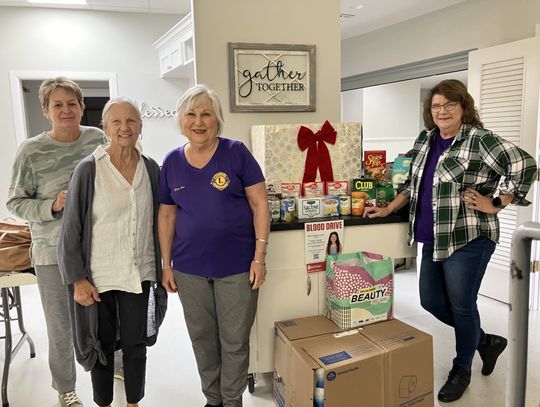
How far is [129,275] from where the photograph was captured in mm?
1711

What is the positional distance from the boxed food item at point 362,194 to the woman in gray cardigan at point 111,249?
0.96 metres

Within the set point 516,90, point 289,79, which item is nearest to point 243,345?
point 289,79

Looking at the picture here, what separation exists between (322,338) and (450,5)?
358 centimetres

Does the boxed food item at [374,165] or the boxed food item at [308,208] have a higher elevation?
the boxed food item at [374,165]

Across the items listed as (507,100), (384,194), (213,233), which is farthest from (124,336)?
(507,100)

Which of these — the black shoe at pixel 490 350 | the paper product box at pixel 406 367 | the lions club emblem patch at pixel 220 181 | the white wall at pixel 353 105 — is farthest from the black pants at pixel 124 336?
the white wall at pixel 353 105

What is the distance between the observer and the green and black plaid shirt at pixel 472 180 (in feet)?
6.03

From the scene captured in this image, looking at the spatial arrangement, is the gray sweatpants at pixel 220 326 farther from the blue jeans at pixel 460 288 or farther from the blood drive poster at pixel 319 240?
the blue jeans at pixel 460 288

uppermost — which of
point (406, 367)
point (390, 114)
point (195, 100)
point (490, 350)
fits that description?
point (390, 114)

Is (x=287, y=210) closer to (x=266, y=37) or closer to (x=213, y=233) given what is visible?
(x=213, y=233)

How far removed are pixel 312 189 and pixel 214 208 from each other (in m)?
0.64

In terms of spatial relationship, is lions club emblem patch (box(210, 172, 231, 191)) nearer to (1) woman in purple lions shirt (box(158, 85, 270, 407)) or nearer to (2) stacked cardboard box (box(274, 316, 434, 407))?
(1) woman in purple lions shirt (box(158, 85, 270, 407))

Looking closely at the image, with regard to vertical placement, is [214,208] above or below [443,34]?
below

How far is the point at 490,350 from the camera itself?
7.52ft
